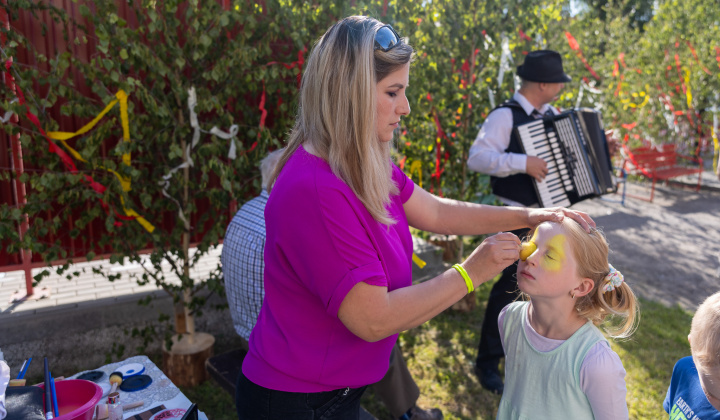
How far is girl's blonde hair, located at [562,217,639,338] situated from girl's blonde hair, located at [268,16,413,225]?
0.89 m

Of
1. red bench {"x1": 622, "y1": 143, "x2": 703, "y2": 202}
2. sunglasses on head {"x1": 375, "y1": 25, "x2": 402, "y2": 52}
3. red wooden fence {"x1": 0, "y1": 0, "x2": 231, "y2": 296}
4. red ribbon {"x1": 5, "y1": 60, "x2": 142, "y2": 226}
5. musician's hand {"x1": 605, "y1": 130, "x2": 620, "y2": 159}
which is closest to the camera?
sunglasses on head {"x1": 375, "y1": 25, "x2": 402, "y2": 52}

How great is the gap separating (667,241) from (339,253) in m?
7.61

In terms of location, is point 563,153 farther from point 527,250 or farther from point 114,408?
point 114,408

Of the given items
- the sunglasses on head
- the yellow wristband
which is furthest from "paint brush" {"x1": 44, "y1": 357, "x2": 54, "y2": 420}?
the sunglasses on head

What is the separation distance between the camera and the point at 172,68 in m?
3.39

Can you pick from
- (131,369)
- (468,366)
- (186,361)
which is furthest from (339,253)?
(468,366)

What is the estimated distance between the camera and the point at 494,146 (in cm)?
379

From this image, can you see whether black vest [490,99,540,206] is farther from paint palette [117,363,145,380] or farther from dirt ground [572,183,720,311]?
paint palette [117,363,145,380]

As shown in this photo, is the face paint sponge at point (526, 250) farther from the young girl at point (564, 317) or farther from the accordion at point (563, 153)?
the accordion at point (563, 153)

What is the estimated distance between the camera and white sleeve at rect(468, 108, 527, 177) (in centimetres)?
370

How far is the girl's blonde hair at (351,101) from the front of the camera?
4.91ft

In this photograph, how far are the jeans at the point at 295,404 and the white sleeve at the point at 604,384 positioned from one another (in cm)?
84

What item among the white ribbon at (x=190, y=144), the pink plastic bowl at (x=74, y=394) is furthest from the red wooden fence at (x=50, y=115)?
the pink plastic bowl at (x=74, y=394)

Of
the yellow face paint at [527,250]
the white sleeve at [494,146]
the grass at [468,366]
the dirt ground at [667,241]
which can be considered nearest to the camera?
the yellow face paint at [527,250]
